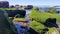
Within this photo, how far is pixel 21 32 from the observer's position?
333 centimetres

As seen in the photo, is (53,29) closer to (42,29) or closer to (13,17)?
(42,29)

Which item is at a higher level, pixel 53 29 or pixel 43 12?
pixel 43 12

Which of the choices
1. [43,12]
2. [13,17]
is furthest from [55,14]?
[13,17]

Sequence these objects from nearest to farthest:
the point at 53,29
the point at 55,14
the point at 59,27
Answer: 1. the point at 53,29
2. the point at 59,27
3. the point at 55,14

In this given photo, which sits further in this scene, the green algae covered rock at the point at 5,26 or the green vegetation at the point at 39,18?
the green vegetation at the point at 39,18

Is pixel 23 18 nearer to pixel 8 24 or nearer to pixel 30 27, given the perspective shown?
pixel 30 27

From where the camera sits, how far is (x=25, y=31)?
131 inches

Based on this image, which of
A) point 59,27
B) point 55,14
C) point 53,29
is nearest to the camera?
point 53,29

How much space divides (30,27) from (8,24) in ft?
2.17

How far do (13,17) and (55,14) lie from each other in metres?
1.09

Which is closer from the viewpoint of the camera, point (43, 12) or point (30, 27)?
point (30, 27)

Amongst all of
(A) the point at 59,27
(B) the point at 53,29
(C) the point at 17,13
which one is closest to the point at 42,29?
(B) the point at 53,29

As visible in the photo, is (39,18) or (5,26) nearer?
(5,26)

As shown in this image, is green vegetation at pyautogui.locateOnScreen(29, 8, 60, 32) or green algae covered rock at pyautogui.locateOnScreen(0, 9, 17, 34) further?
green vegetation at pyautogui.locateOnScreen(29, 8, 60, 32)
